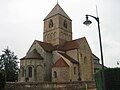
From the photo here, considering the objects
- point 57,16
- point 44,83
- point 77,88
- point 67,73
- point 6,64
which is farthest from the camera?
point 6,64

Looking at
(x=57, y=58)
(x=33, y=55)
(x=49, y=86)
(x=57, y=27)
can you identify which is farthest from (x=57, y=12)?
(x=49, y=86)

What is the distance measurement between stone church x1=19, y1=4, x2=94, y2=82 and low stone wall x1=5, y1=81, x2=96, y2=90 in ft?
21.1

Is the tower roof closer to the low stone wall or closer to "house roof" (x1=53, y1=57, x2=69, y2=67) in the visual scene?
"house roof" (x1=53, y1=57, x2=69, y2=67)

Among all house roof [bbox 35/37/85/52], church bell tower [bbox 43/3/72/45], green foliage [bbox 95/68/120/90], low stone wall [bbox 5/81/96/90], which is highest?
church bell tower [bbox 43/3/72/45]

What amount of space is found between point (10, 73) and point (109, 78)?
→ 39.1 meters

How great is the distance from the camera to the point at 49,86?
30.3m

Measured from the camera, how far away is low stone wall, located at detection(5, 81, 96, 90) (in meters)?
28.2

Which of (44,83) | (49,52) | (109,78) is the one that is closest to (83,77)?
(49,52)

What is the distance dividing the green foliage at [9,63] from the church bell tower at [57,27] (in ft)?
40.4

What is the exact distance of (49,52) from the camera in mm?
→ 44812

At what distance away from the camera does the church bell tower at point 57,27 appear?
1938 inches

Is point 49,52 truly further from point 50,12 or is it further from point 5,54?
point 5,54

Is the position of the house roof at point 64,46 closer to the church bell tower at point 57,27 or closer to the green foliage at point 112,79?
the church bell tower at point 57,27

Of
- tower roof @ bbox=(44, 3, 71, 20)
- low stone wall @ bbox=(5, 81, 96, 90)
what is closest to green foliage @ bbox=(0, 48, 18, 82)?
tower roof @ bbox=(44, 3, 71, 20)
